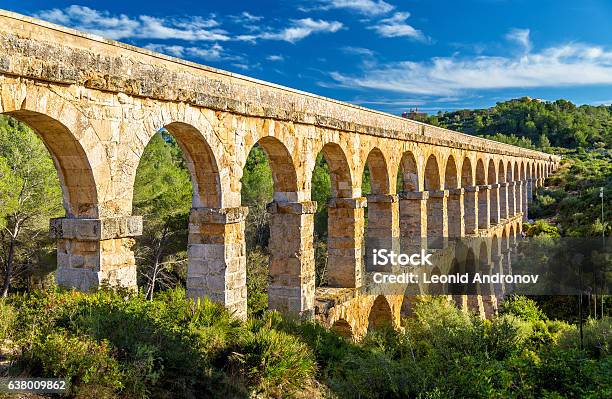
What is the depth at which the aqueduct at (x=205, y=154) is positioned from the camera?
521 centimetres

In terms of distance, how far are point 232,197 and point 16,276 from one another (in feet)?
37.5

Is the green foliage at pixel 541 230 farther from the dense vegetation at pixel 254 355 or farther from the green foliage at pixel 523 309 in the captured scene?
the dense vegetation at pixel 254 355

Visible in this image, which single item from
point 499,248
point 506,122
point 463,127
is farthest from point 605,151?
point 499,248

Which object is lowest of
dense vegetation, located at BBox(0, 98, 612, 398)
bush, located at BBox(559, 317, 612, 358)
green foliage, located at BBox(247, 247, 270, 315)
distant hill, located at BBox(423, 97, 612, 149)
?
green foliage, located at BBox(247, 247, 270, 315)

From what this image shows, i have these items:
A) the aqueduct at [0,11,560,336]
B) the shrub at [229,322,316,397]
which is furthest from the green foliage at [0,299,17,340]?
the shrub at [229,322,316,397]

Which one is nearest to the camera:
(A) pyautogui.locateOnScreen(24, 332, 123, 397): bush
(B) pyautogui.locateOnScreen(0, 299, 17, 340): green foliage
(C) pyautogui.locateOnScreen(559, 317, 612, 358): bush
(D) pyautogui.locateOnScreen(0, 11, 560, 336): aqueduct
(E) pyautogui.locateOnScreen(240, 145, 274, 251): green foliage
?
(A) pyautogui.locateOnScreen(24, 332, 123, 397): bush

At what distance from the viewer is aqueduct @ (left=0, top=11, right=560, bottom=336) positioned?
521cm

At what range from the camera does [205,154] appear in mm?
7133

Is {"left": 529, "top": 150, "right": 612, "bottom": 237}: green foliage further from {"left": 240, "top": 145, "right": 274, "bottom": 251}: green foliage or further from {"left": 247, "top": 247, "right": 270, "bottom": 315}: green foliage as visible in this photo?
{"left": 240, "top": 145, "right": 274, "bottom": 251}: green foliage

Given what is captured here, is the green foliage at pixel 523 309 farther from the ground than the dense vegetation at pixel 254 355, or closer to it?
closer to it

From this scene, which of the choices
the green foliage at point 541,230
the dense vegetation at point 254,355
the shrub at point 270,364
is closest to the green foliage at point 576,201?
the green foliage at point 541,230

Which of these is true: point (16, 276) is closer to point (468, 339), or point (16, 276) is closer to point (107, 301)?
point (107, 301)

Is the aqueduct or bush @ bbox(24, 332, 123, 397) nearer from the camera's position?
bush @ bbox(24, 332, 123, 397)

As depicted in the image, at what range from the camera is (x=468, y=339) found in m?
6.64
